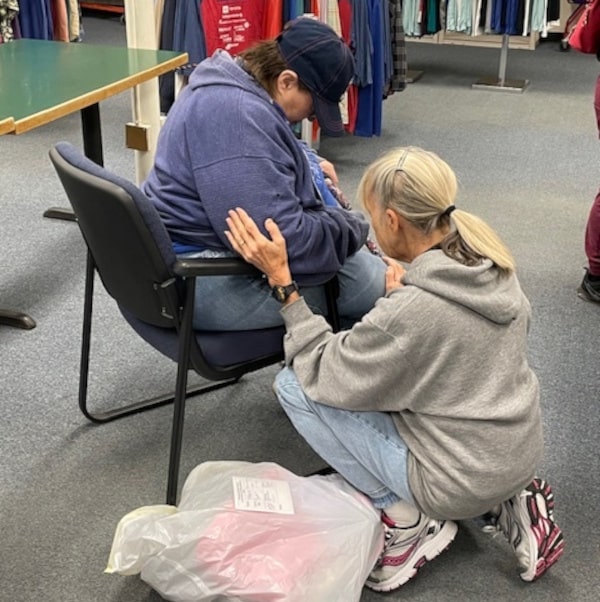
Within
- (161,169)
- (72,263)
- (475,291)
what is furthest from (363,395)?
(72,263)

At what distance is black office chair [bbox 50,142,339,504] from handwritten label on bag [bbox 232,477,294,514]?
204 mm

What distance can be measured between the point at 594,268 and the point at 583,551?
133 centimetres

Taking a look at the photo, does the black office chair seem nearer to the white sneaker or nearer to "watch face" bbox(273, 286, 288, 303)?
"watch face" bbox(273, 286, 288, 303)

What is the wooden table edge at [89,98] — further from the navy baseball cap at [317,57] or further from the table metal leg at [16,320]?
the navy baseball cap at [317,57]

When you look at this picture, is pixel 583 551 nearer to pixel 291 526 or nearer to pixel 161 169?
pixel 291 526

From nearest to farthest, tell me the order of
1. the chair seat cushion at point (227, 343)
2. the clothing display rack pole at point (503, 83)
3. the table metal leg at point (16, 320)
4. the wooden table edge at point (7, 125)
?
1. the chair seat cushion at point (227, 343)
2. the wooden table edge at point (7, 125)
3. the table metal leg at point (16, 320)
4. the clothing display rack pole at point (503, 83)

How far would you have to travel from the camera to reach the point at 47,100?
248cm

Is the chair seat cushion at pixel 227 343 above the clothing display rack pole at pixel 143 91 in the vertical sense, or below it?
below

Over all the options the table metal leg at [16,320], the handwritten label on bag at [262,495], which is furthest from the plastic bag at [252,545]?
the table metal leg at [16,320]

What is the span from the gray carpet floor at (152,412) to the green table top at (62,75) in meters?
0.69

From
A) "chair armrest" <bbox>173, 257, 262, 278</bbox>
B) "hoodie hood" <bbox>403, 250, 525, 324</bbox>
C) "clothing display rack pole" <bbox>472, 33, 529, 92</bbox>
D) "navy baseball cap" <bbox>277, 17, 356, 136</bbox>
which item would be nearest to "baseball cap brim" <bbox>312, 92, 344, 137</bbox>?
"navy baseball cap" <bbox>277, 17, 356, 136</bbox>

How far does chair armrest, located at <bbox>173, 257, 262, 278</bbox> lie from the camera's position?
1.64 m

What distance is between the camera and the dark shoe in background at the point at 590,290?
3.00 m

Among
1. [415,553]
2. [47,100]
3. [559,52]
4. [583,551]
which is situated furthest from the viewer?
[559,52]
